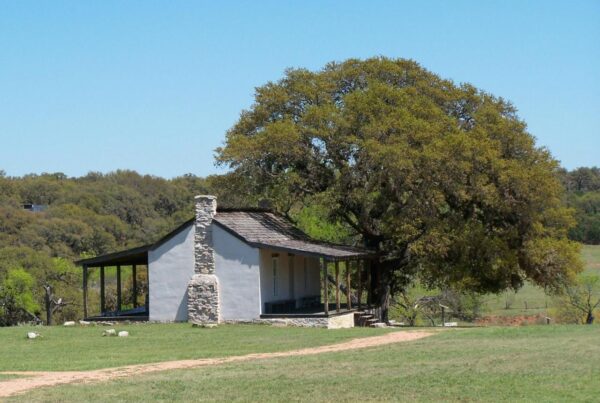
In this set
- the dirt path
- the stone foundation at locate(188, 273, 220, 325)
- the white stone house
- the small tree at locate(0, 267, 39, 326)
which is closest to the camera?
the dirt path

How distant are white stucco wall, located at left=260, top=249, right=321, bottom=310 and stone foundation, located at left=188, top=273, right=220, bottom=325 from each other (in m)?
1.64

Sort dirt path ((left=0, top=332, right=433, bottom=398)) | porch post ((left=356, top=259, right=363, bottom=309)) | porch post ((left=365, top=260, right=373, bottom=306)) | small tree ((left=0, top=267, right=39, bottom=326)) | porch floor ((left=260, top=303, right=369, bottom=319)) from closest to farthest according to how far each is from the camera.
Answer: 1. dirt path ((left=0, top=332, right=433, bottom=398))
2. porch floor ((left=260, top=303, right=369, bottom=319))
3. porch post ((left=356, top=259, right=363, bottom=309))
4. porch post ((left=365, top=260, right=373, bottom=306))
5. small tree ((left=0, top=267, right=39, bottom=326))

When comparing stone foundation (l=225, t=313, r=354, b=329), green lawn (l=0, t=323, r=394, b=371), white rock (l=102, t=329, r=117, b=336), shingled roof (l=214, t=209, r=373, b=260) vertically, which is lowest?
green lawn (l=0, t=323, r=394, b=371)

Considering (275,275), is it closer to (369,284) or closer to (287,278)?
(287,278)

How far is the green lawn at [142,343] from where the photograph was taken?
2252cm

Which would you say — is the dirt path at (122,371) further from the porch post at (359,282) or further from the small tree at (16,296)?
the small tree at (16,296)

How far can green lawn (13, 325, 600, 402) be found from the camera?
15547 mm

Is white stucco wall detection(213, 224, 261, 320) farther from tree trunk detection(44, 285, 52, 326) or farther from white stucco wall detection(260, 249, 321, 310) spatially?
tree trunk detection(44, 285, 52, 326)

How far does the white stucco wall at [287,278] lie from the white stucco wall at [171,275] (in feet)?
8.58

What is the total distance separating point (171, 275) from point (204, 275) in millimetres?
1355

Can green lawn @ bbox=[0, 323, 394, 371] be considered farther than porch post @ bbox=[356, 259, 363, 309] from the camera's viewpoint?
No

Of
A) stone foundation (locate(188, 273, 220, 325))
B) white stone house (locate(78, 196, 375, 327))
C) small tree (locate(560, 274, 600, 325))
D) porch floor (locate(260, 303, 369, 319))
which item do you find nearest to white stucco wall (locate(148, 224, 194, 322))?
white stone house (locate(78, 196, 375, 327))

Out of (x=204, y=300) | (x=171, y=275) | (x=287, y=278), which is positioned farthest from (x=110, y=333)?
(x=287, y=278)

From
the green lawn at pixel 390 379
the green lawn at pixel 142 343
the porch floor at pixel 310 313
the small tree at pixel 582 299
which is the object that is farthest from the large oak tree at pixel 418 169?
the green lawn at pixel 390 379
